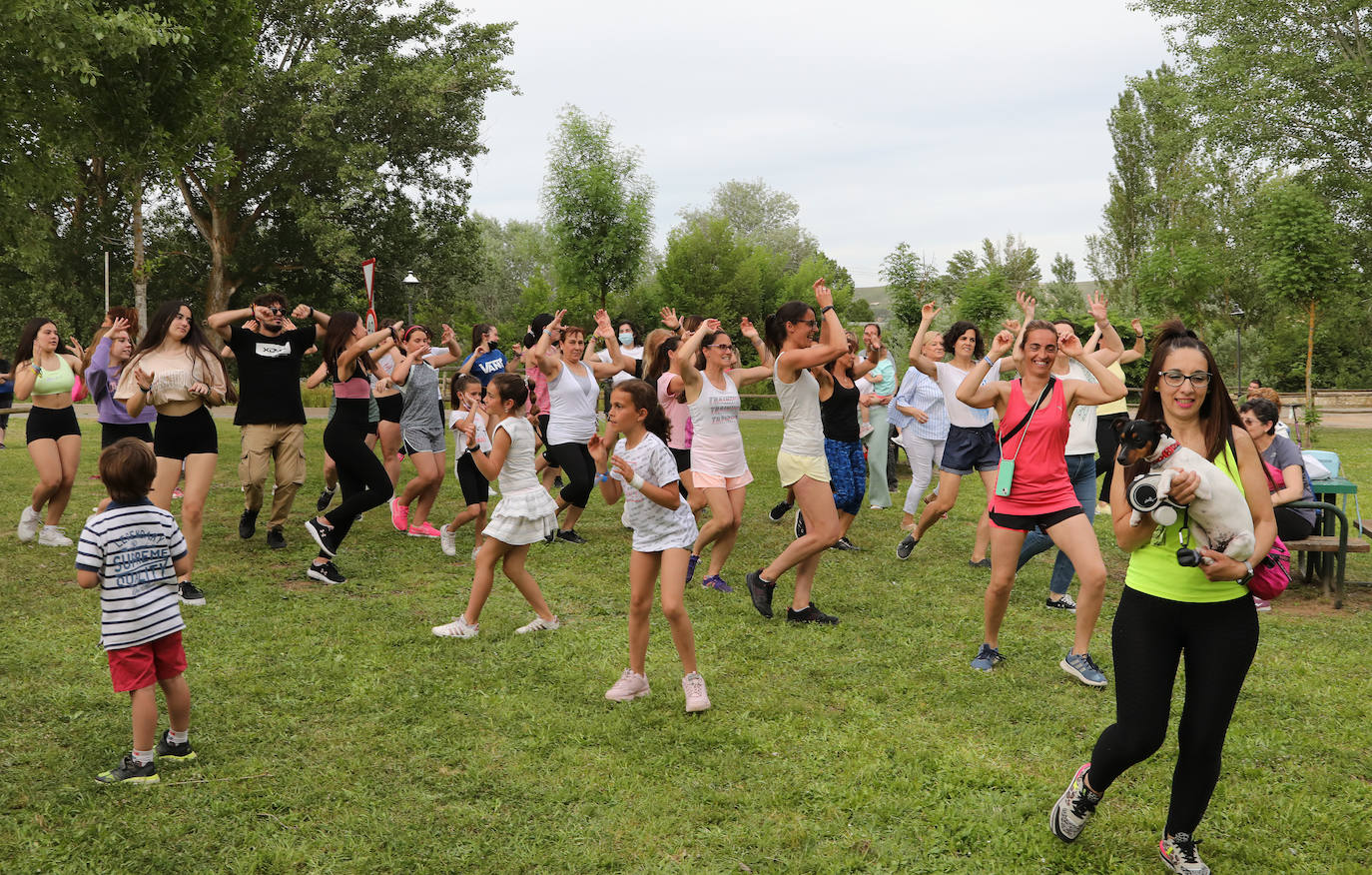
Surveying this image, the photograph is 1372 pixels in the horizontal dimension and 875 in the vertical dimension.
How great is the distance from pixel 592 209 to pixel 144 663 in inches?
1424

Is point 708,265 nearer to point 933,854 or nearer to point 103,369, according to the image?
point 103,369

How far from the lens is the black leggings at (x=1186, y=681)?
3.19 meters

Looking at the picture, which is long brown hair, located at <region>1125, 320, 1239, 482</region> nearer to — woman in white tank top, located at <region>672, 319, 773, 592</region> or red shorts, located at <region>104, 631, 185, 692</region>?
woman in white tank top, located at <region>672, 319, 773, 592</region>

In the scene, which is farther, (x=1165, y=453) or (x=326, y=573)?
(x=326, y=573)

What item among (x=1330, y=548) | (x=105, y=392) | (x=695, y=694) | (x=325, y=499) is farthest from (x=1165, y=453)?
(x=325, y=499)

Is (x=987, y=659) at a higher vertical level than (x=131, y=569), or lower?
lower

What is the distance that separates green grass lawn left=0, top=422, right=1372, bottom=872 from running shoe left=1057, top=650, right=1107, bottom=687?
10 cm

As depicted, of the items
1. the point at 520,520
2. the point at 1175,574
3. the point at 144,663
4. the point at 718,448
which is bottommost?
the point at 144,663

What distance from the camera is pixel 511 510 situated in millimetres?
5922

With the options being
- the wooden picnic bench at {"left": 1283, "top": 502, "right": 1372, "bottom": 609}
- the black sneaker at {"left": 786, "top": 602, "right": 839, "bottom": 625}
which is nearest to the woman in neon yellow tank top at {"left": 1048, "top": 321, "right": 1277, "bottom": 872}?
the black sneaker at {"left": 786, "top": 602, "right": 839, "bottom": 625}

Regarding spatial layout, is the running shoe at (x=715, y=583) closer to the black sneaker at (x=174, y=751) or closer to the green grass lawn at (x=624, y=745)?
the green grass lawn at (x=624, y=745)

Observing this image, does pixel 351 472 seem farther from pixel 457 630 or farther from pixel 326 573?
pixel 457 630

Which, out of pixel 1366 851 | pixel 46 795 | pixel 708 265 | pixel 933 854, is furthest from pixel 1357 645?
pixel 708 265

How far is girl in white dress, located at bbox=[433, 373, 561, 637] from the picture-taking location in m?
5.94
